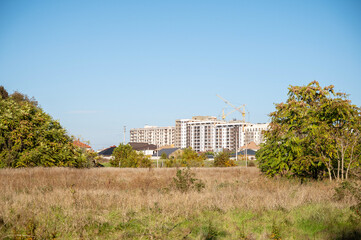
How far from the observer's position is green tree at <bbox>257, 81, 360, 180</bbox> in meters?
15.3

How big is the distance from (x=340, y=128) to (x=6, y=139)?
19234 mm

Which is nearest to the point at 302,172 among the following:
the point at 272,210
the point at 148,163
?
the point at 272,210

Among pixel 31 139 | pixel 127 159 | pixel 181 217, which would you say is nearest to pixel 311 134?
pixel 181 217

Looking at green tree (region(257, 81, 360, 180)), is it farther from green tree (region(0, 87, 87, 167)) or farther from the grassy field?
green tree (region(0, 87, 87, 167))

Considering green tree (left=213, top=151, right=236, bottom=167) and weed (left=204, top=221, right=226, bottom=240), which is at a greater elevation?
green tree (left=213, top=151, right=236, bottom=167)

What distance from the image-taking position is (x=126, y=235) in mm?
7617

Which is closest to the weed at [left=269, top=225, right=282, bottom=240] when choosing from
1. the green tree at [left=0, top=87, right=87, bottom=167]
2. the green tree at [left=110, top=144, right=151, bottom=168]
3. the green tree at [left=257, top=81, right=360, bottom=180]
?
the green tree at [left=257, top=81, right=360, bottom=180]

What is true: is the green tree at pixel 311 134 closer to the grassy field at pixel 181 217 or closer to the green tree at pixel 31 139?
the grassy field at pixel 181 217

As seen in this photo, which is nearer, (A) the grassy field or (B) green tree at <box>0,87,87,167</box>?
(A) the grassy field

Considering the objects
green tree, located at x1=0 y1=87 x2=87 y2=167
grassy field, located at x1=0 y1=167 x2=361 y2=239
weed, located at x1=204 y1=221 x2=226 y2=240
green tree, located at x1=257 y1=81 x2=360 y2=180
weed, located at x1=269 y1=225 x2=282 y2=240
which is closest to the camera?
Result: weed, located at x1=269 y1=225 x2=282 y2=240

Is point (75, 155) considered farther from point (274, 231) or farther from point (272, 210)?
point (274, 231)

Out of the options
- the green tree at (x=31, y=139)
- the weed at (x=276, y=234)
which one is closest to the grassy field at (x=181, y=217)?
the weed at (x=276, y=234)

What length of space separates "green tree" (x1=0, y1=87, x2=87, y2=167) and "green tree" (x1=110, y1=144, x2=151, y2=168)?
1699 cm

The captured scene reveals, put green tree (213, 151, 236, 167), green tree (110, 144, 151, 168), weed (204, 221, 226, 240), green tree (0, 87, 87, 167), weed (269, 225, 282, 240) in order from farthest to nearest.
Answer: green tree (213, 151, 236, 167) < green tree (110, 144, 151, 168) < green tree (0, 87, 87, 167) < weed (204, 221, 226, 240) < weed (269, 225, 282, 240)
